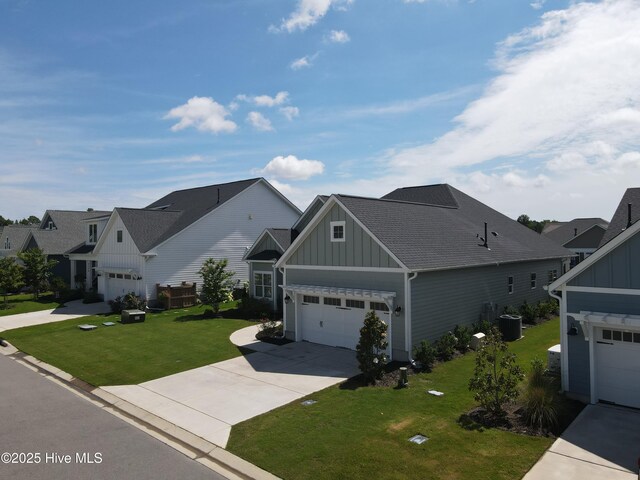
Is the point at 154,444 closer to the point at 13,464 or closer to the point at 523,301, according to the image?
the point at 13,464

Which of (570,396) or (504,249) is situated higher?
(504,249)

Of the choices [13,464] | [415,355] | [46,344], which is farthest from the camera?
[46,344]

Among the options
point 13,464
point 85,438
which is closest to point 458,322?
point 85,438

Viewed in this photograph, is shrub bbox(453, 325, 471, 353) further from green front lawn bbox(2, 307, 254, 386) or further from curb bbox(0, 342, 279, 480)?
curb bbox(0, 342, 279, 480)

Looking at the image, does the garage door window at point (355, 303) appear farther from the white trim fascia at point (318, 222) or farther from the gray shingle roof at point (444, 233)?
the gray shingle roof at point (444, 233)

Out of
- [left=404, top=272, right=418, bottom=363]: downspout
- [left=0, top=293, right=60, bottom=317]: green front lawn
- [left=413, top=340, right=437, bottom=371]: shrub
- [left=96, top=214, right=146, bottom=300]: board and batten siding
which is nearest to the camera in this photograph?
[left=413, top=340, right=437, bottom=371]: shrub

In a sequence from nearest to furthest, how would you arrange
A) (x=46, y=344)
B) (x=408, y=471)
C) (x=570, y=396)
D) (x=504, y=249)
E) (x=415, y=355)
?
1. (x=408, y=471)
2. (x=570, y=396)
3. (x=415, y=355)
4. (x=46, y=344)
5. (x=504, y=249)

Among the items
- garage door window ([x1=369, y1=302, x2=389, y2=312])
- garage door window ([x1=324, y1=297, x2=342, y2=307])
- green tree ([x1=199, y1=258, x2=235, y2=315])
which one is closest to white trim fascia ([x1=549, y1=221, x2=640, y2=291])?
garage door window ([x1=369, y1=302, x2=389, y2=312])
